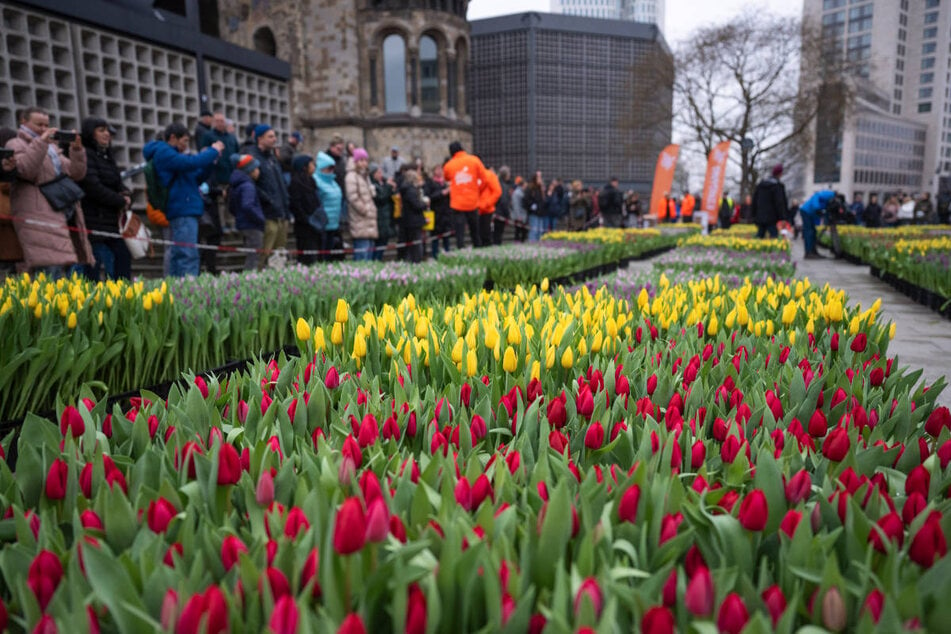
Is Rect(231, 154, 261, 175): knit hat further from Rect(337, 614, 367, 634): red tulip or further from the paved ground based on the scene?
Rect(337, 614, 367, 634): red tulip

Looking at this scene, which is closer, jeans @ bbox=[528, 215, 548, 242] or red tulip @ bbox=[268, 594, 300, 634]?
red tulip @ bbox=[268, 594, 300, 634]

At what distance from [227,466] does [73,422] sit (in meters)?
0.71

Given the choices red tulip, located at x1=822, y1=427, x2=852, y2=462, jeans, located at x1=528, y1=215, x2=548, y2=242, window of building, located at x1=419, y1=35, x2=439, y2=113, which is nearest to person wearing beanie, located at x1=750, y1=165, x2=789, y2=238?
jeans, located at x1=528, y1=215, x2=548, y2=242

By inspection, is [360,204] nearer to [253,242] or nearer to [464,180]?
[253,242]

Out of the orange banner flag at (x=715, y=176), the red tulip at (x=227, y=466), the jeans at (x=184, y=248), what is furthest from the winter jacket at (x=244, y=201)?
the orange banner flag at (x=715, y=176)

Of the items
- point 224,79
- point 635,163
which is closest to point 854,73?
point 635,163

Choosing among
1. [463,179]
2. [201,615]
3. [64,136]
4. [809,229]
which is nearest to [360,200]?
[463,179]

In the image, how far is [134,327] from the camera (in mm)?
4234

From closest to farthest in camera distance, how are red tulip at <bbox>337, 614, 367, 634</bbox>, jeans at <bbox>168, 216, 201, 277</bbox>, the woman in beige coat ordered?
red tulip at <bbox>337, 614, 367, 634</bbox> < jeans at <bbox>168, 216, 201, 277</bbox> < the woman in beige coat

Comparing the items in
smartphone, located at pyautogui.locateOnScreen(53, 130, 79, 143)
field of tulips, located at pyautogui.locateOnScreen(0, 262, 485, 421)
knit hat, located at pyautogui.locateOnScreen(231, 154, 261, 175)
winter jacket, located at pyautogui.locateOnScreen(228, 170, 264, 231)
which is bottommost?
field of tulips, located at pyautogui.locateOnScreen(0, 262, 485, 421)

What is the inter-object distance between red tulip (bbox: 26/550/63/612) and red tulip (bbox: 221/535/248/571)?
0.97ft

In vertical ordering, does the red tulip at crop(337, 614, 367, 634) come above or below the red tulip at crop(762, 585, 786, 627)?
above

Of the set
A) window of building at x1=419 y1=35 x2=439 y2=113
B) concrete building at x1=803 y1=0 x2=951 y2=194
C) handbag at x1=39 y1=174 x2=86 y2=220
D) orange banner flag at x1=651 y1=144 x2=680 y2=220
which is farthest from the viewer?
concrete building at x1=803 y1=0 x2=951 y2=194

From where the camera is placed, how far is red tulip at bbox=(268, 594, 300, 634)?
104 cm
